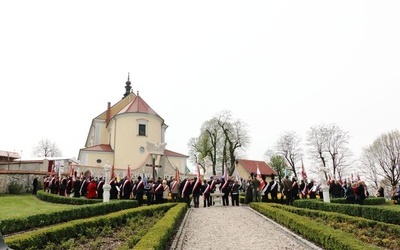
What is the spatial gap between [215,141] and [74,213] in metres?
47.1

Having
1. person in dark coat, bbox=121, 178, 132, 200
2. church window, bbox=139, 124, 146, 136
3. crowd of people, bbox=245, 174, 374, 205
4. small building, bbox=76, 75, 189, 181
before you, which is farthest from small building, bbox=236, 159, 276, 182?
person in dark coat, bbox=121, 178, 132, 200

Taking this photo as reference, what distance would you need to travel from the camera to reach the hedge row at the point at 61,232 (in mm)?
7907

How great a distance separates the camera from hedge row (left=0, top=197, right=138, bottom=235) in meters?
11.7

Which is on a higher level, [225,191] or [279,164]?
[279,164]

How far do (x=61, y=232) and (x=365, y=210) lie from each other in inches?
489

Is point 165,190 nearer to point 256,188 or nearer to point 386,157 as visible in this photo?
point 256,188

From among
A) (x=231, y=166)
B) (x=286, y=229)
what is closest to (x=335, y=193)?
(x=286, y=229)

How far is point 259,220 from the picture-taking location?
46.1 ft

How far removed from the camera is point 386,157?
168ft

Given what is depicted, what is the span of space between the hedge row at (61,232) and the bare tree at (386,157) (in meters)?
46.6

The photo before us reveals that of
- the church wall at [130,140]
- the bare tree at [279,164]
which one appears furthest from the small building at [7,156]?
the bare tree at [279,164]

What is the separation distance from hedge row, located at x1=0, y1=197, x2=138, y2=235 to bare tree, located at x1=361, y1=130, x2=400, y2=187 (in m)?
45.7

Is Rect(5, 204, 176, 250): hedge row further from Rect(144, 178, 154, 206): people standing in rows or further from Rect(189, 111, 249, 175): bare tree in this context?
Rect(189, 111, 249, 175): bare tree

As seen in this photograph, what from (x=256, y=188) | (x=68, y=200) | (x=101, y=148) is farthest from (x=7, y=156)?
(x=256, y=188)
